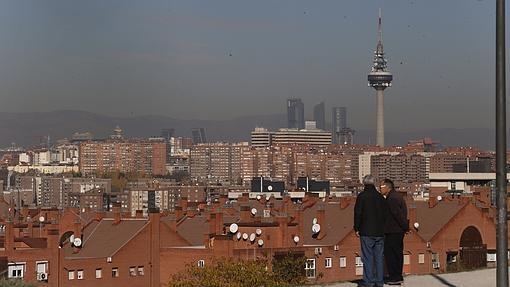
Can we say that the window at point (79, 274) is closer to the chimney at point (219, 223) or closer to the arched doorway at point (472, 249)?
the chimney at point (219, 223)

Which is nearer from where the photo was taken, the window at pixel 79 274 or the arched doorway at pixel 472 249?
the arched doorway at pixel 472 249

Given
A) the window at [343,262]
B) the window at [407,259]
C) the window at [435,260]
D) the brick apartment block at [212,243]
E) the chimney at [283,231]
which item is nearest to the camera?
the brick apartment block at [212,243]

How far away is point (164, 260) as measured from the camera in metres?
35.0

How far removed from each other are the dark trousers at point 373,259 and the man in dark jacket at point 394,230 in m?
0.29

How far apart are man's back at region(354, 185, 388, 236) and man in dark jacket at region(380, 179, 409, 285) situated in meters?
0.31

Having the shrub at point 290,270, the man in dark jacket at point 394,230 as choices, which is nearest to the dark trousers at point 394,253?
the man in dark jacket at point 394,230

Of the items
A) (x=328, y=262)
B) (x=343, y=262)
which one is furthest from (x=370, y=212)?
(x=343, y=262)

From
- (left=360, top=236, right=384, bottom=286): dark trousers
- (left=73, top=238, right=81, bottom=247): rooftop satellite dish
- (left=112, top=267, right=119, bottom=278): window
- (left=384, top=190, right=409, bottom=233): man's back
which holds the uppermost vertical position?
(left=384, top=190, right=409, bottom=233): man's back

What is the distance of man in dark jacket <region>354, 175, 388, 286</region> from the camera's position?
1179 cm

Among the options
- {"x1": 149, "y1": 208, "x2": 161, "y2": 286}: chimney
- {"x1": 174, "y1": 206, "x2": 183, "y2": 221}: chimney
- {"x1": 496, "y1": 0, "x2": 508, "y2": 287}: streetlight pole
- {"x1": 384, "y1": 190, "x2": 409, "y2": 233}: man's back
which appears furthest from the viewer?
{"x1": 174, "y1": 206, "x2": 183, "y2": 221}: chimney

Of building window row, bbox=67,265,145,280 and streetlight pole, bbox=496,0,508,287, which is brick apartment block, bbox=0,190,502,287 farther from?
streetlight pole, bbox=496,0,508,287

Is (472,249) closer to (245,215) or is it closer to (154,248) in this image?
(245,215)

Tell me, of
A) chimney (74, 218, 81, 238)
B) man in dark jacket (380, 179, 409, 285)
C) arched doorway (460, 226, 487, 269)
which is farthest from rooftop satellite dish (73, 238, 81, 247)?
man in dark jacket (380, 179, 409, 285)

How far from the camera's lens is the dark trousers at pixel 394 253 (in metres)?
12.6
